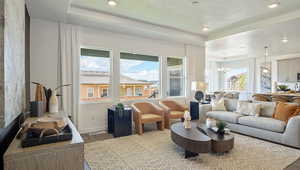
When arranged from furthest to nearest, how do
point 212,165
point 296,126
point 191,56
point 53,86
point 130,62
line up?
point 191,56 → point 130,62 → point 53,86 → point 296,126 → point 212,165

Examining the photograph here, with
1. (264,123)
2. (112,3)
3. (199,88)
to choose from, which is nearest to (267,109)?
(264,123)

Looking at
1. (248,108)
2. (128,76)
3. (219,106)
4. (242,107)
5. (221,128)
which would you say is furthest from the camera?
(128,76)

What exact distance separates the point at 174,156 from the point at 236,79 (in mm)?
8990

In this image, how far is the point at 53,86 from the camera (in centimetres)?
381

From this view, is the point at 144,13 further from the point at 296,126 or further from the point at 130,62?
the point at 296,126

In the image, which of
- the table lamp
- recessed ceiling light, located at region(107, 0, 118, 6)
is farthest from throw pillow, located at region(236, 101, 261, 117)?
recessed ceiling light, located at region(107, 0, 118, 6)

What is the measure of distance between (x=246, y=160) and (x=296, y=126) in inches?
50.9

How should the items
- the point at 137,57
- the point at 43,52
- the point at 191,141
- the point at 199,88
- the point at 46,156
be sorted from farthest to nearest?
the point at 199,88 → the point at 137,57 → the point at 43,52 → the point at 191,141 → the point at 46,156

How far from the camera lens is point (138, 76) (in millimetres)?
5234

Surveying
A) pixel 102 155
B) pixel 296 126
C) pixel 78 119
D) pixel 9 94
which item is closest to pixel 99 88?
pixel 78 119

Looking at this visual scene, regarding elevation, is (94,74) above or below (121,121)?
above

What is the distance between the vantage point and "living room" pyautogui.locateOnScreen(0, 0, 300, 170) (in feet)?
5.94

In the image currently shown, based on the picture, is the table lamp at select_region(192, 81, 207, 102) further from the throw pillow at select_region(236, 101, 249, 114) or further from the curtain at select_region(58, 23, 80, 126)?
the curtain at select_region(58, 23, 80, 126)

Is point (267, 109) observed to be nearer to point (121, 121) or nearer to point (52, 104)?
point (121, 121)
